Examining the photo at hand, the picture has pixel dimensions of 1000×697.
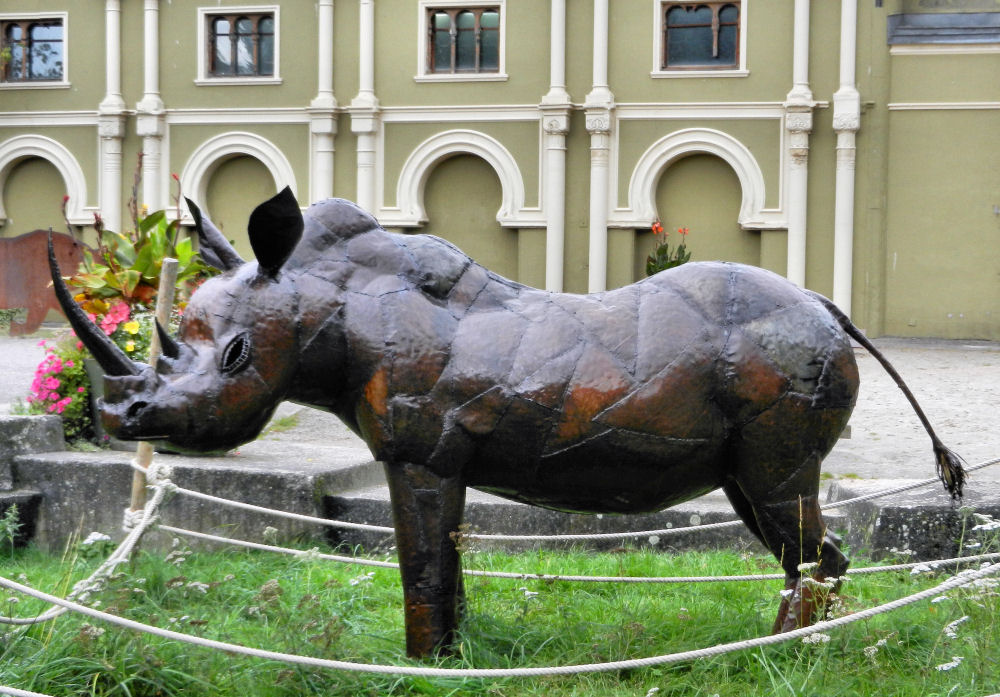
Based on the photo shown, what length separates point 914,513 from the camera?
5262 mm

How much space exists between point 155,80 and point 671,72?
9.94 m

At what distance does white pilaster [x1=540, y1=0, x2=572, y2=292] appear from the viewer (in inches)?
872

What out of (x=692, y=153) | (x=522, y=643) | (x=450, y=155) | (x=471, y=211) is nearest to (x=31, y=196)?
(x=450, y=155)

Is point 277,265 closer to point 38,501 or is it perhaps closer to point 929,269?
point 38,501

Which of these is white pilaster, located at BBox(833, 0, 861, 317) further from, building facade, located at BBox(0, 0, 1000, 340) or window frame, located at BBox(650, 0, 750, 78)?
window frame, located at BBox(650, 0, 750, 78)

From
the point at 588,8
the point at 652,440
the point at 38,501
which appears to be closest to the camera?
the point at 652,440

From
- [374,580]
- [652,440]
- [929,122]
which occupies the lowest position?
[374,580]

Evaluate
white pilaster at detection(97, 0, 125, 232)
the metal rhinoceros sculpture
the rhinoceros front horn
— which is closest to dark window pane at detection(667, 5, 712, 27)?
white pilaster at detection(97, 0, 125, 232)

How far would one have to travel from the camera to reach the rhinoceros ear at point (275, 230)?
12.0ft

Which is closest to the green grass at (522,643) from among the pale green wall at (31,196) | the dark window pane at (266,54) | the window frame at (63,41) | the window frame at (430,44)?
the window frame at (430,44)

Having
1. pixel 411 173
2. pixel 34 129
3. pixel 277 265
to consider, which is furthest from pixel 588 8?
pixel 277 265

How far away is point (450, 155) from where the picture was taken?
23.0m

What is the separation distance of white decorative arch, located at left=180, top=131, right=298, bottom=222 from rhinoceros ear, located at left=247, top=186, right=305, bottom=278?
20020 mm

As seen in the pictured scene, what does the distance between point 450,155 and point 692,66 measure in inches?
184
